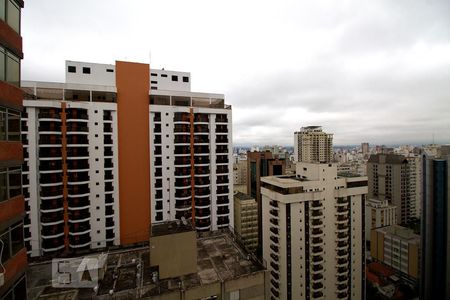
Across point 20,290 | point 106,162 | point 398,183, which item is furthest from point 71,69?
point 398,183

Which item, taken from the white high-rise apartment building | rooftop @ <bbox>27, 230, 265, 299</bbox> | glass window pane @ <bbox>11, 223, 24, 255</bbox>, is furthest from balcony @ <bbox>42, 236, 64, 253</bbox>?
glass window pane @ <bbox>11, 223, 24, 255</bbox>

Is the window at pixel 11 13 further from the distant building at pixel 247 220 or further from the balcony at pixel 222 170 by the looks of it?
the distant building at pixel 247 220

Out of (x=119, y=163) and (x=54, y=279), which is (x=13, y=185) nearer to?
(x=54, y=279)

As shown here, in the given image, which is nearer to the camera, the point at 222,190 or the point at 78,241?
the point at 78,241

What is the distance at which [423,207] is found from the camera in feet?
155

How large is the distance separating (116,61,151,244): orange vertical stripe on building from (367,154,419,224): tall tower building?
82.7 metres

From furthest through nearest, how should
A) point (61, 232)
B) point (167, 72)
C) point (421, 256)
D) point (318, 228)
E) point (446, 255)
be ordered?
point (421, 256) < point (446, 255) < point (167, 72) < point (318, 228) < point (61, 232)

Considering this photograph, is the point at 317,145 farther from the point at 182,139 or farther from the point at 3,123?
the point at 3,123

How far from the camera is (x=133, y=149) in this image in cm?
3400

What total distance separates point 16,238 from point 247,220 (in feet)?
185

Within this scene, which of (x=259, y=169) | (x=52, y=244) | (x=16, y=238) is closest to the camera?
(x=16, y=238)

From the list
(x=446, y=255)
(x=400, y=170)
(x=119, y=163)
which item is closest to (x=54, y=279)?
(x=119, y=163)

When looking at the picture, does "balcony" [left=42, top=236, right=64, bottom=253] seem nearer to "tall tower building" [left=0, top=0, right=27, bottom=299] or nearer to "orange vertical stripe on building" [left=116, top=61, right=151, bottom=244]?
"orange vertical stripe on building" [left=116, top=61, right=151, bottom=244]

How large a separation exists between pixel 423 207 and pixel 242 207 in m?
40.6
